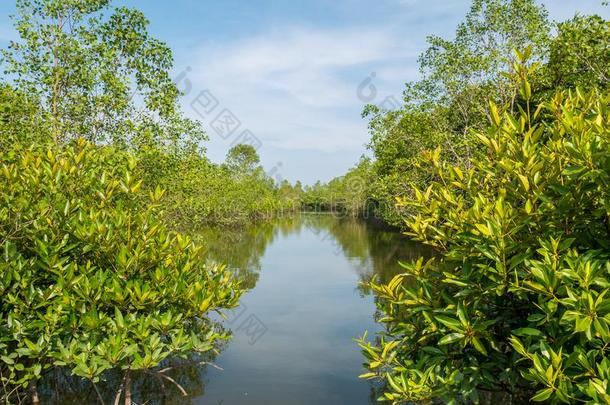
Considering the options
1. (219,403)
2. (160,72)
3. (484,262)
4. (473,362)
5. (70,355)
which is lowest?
(219,403)

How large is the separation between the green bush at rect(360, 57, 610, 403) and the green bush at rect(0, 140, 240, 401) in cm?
324

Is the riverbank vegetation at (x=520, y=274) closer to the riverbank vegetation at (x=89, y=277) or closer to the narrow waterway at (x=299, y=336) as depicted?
the riverbank vegetation at (x=89, y=277)

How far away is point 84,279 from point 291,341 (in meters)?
11.0

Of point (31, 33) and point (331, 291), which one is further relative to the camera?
point (331, 291)

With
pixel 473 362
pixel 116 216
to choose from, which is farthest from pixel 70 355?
pixel 473 362

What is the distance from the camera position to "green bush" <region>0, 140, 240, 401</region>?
6359mm

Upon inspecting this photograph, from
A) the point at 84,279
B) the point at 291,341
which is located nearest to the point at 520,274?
the point at 84,279

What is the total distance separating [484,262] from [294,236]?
184ft

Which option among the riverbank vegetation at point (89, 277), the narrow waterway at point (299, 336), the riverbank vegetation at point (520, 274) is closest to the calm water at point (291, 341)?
the narrow waterway at point (299, 336)

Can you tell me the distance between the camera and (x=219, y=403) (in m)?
11.4

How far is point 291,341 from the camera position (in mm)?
16469

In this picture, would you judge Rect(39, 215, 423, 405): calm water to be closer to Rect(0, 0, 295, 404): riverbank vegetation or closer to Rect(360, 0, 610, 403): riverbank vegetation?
Rect(0, 0, 295, 404): riverbank vegetation

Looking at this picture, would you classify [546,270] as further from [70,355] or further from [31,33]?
[31,33]

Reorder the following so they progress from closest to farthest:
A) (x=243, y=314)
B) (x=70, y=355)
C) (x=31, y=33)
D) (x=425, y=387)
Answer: (x=425, y=387) < (x=70, y=355) < (x=31, y=33) < (x=243, y=314)
